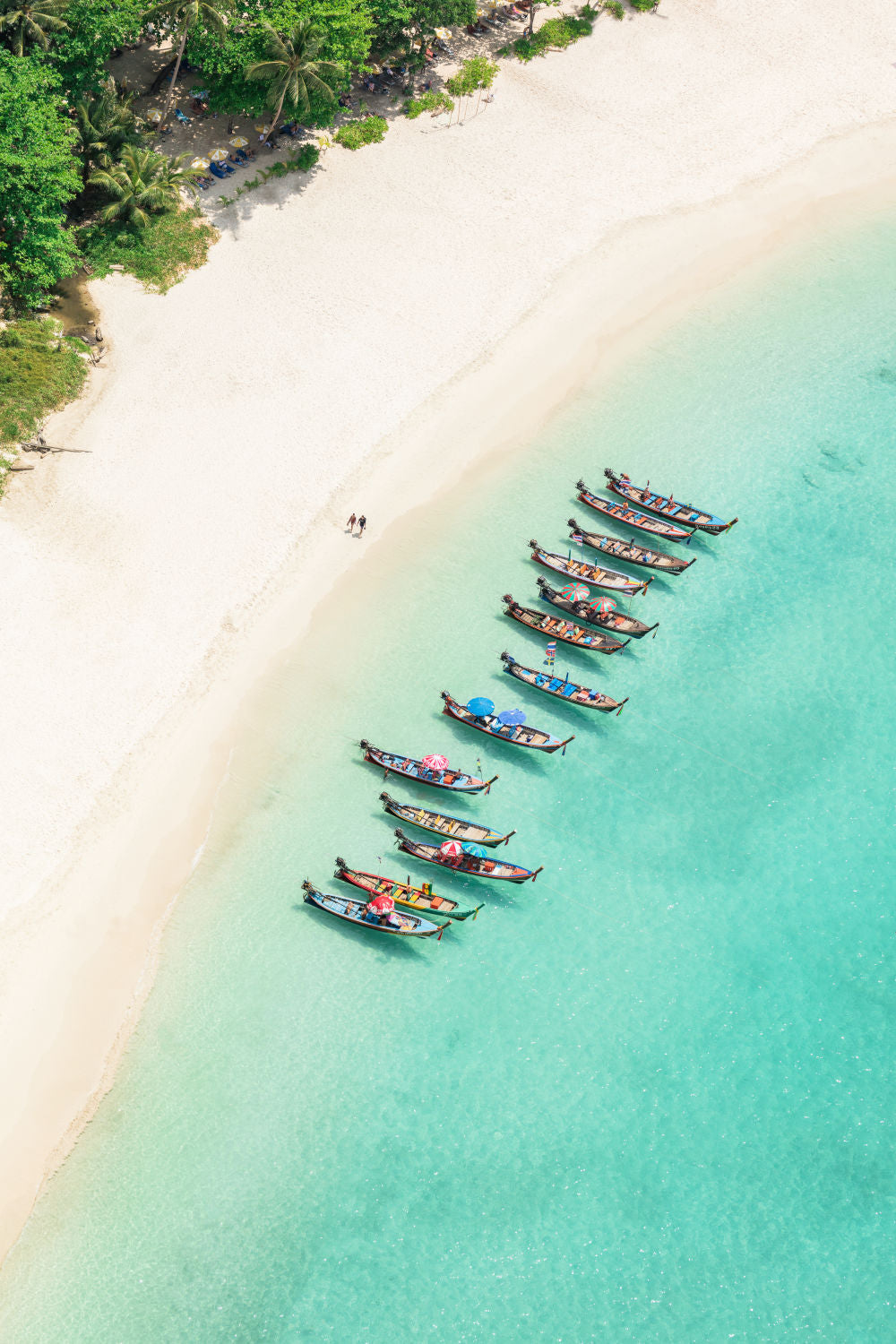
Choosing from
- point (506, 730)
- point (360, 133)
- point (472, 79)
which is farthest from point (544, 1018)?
point (472, 79)

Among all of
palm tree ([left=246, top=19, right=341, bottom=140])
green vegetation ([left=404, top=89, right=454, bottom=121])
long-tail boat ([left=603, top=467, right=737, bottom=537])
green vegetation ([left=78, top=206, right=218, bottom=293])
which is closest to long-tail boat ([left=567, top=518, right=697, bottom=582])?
long-tail boat ([left=603, top=467, right=737, bottom=537])

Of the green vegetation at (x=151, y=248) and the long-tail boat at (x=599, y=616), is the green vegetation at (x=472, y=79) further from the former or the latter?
the long-tail boat at (x=599, y=616)

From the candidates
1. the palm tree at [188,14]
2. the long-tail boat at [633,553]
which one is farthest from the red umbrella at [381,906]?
the palm tree at [188,14]

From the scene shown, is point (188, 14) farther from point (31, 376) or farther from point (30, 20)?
point (31, 376)

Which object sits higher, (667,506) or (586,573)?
(667,506)

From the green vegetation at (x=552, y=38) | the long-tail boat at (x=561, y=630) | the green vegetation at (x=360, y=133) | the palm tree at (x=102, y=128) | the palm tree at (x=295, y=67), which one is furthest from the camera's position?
the green vegetation at (x=552, y=38)
